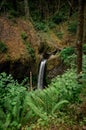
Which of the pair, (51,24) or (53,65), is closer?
(53,65)

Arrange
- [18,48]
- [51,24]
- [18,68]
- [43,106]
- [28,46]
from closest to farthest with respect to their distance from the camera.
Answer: [43,106] < [18,68] < [18,48] < [28,46] < [51,24]

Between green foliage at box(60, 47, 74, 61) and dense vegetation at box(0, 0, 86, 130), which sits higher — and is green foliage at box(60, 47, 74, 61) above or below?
below

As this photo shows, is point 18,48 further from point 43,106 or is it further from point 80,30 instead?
point 43,106

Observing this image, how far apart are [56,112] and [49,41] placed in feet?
50.6

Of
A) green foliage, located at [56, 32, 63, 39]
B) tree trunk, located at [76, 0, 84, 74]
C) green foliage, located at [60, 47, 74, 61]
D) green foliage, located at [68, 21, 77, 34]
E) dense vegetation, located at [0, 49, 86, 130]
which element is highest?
tree trunk, located at [76, 0, 84, 74]

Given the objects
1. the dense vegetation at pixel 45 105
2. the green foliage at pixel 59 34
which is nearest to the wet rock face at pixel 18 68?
the green foliage at pixel 59 34

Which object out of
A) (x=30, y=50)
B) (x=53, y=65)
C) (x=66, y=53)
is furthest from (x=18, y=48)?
(x=66, y=53)

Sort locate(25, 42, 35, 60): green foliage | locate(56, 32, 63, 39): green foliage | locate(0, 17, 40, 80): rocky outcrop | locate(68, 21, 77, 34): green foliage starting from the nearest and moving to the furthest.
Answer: locate(0, 17, 40, 80): rocky outcrop < locate(25, 42, 35, 60): green foliage < locate(56, 32, 63, 39): green foliage < locate(68, 21, 77, 34): green foliage

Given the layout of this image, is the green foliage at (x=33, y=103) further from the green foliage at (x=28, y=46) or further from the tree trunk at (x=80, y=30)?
the green foliage at (x=28, y=46)

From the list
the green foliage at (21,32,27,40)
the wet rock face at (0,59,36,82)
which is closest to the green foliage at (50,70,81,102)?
the wet rock face at (0,59,36,82)

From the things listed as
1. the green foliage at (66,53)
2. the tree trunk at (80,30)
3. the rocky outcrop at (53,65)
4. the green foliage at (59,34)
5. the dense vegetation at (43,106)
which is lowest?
the rocky outcrop at (53,65)

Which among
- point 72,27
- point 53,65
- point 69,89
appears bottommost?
point 53,65

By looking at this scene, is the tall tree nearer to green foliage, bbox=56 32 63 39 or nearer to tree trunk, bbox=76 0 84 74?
tree trunk, bbox=76 0 84 74

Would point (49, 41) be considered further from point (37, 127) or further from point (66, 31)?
point (37, 127)
